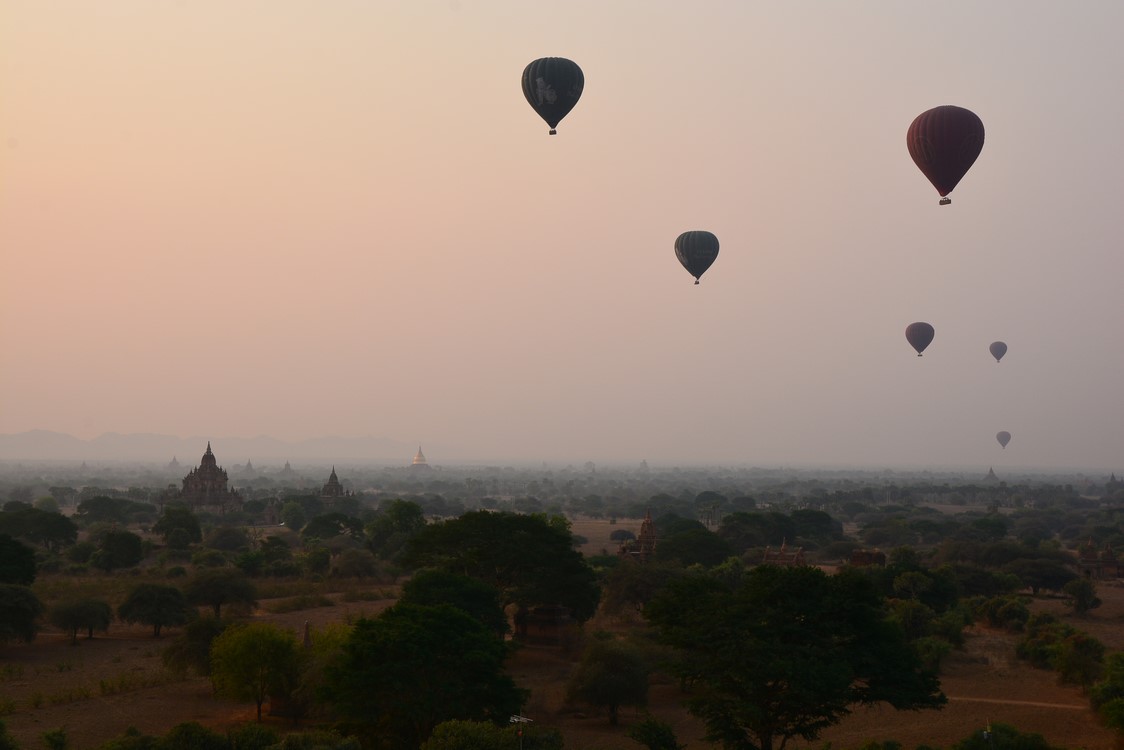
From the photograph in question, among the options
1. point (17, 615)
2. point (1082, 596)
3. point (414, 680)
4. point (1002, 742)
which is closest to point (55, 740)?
point (414, 680)

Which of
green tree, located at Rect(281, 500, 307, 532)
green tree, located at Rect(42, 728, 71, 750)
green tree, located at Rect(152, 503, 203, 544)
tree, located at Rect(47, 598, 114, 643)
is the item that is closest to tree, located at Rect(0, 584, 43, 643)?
tree, located at Rect(47, 598, 114, 643)

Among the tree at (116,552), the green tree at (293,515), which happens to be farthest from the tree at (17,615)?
the green tree at (293,515)

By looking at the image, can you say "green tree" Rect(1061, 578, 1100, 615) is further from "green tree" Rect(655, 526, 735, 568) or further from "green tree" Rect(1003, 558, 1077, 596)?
"green tree" Rect(655, 526, 735, 568)

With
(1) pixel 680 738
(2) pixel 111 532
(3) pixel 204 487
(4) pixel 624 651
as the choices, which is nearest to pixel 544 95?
(4) pixel 624 651

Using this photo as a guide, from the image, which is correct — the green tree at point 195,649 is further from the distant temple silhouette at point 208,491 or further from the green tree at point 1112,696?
the distant temple silhouette at point 208,491

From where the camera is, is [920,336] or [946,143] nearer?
[946,143]

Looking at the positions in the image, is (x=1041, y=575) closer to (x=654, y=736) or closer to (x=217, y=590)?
(x=654, y=736)
